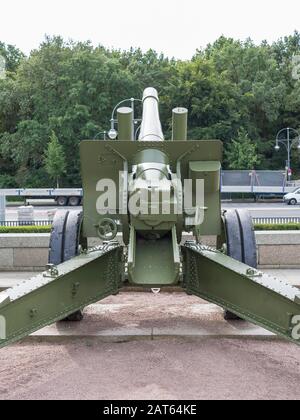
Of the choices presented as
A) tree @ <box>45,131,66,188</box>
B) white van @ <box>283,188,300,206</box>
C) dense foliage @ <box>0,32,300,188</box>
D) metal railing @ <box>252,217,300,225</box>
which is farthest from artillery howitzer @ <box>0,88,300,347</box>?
dense foliage @ <box>0,32,300,188</box>

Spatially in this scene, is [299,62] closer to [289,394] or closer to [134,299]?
[134,299]

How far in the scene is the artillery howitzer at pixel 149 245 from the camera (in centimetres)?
486

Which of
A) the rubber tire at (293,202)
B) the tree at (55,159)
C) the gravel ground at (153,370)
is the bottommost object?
the gravel ground at (153,370)

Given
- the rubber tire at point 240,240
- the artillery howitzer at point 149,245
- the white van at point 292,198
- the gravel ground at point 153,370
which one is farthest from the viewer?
the white van at point 292,198

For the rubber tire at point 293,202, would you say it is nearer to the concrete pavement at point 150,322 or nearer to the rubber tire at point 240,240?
the concrete pavement at point 150,322

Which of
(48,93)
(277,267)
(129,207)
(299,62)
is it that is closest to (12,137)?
(48,93)

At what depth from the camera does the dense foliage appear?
40.6 meters

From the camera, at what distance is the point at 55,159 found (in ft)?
126

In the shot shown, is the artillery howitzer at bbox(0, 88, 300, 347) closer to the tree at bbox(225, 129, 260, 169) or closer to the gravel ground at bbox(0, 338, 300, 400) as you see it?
the gravel ground at bbox(0, 338, 300, 400)

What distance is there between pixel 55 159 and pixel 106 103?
Result: 17.4ft

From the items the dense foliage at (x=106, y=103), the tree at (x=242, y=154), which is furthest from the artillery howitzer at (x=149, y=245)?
the tree at (x=242, y=154)

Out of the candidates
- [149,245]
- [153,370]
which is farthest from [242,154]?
[153,370]

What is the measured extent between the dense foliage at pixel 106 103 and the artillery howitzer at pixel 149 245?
3266 centimetres

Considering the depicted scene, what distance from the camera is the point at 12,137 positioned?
42531 mm
